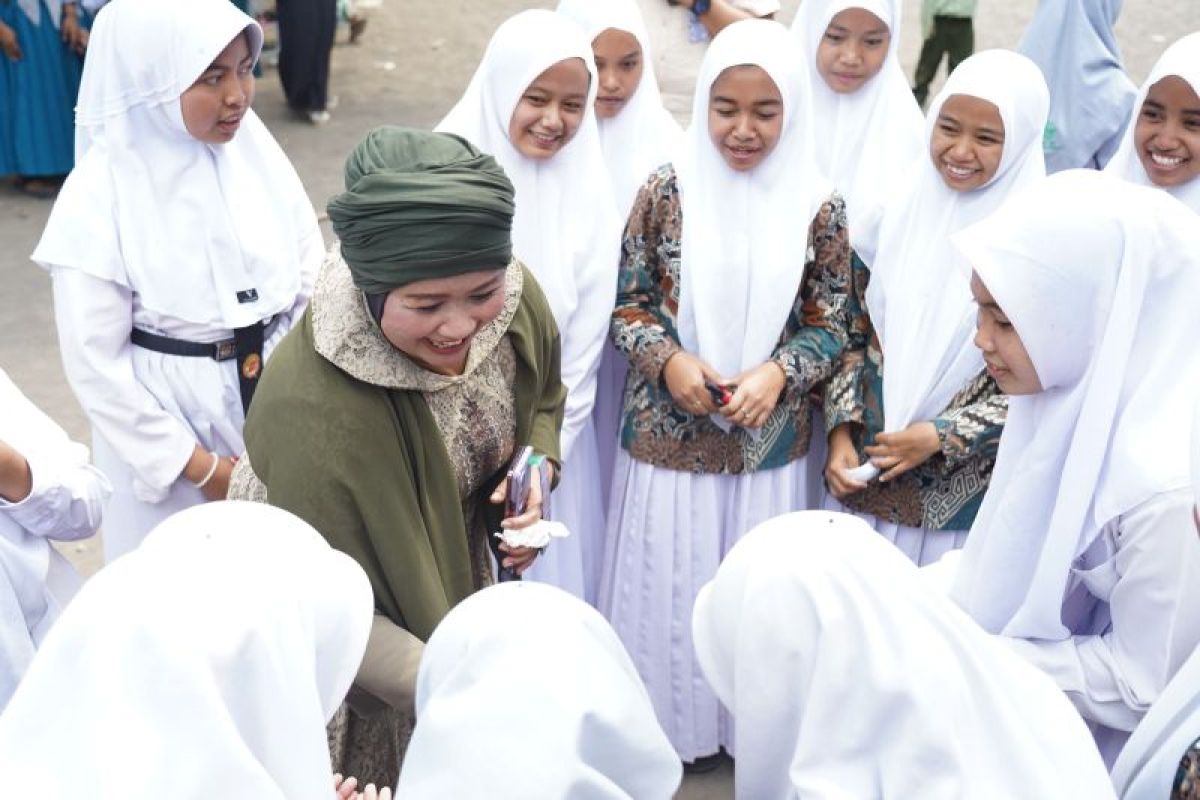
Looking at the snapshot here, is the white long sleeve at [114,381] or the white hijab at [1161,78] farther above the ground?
the white hijab at [1161,78]

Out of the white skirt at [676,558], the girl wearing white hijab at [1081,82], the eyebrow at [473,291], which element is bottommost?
the white skirt at [676,558]

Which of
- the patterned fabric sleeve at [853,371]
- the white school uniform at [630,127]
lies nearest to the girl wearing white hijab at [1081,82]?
the white school uniform at [630,127]

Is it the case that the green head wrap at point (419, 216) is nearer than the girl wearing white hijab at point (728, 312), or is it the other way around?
the green head wrap at point (419, 216)

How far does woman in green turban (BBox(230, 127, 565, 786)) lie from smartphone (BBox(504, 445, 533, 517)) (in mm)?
155

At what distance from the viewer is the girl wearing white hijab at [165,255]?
2969mm

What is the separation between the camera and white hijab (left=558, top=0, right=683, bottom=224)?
12.9ft

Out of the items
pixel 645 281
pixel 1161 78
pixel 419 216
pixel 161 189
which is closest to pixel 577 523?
pixel 645 281

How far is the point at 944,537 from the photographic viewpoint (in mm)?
3135

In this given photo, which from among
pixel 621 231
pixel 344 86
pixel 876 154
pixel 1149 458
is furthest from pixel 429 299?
pixel 344 86

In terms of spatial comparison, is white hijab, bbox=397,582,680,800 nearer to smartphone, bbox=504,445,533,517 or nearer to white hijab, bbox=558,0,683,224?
smartphone, bbox=504,445,533,517

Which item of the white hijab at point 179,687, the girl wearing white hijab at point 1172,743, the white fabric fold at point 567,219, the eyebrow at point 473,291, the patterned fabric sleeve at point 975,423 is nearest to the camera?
the white hijab at point 179,687

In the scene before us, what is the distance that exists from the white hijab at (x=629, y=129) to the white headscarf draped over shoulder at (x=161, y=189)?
115cm

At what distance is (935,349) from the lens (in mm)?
3053

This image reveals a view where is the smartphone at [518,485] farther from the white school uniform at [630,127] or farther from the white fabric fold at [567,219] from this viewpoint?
the white school uniform at [630,127]
